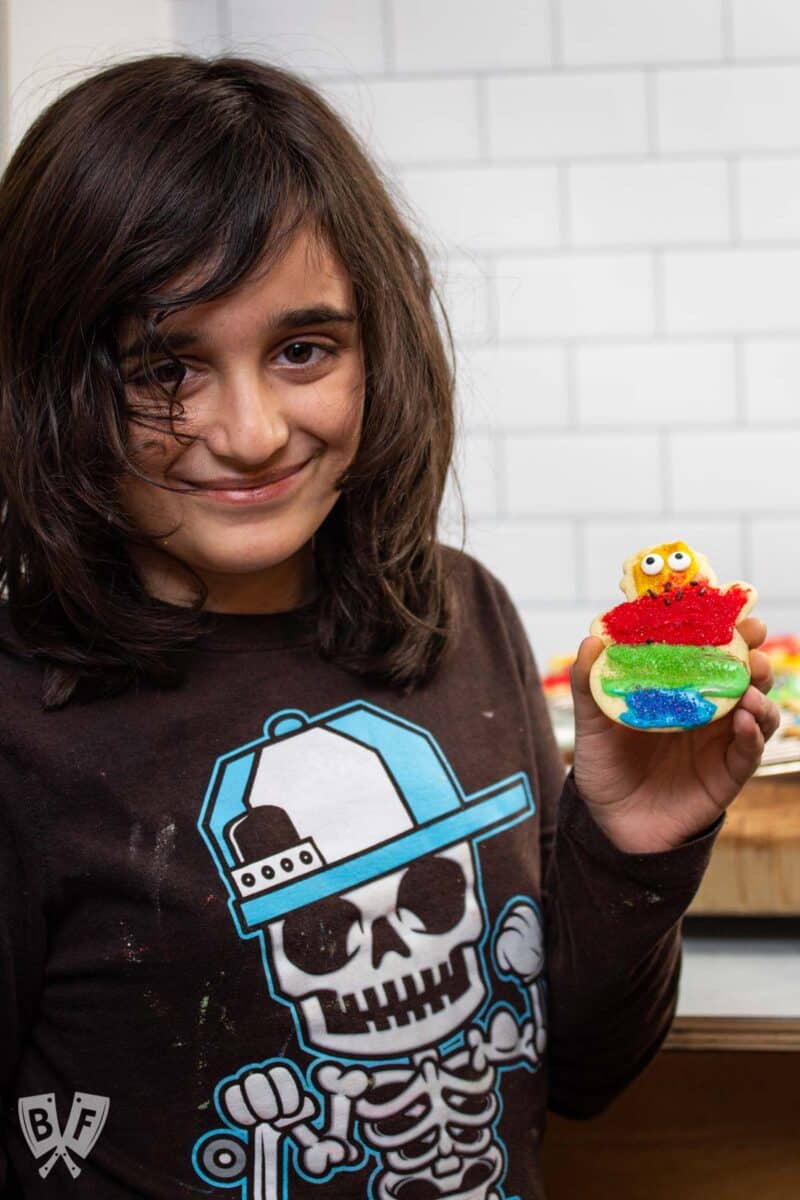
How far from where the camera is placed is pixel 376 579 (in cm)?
88

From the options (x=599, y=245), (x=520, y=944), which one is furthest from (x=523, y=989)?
(x=599, y=245)

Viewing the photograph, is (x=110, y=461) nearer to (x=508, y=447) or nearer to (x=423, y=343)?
(x=423, y=343)

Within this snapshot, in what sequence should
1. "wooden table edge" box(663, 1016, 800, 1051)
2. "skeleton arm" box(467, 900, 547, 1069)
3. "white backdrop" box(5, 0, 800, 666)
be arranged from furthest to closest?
"white backdrop" box(5, 0, 800, 666) → "wooden table edge" box(663, 1016, 800, 1051) → "skeleton arm" box(467, 900, 547, 1069)

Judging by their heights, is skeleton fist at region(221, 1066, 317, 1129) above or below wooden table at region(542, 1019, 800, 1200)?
above

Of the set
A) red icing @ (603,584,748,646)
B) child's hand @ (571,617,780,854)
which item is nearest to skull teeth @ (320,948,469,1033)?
child's hand @ (571,617,780,854)

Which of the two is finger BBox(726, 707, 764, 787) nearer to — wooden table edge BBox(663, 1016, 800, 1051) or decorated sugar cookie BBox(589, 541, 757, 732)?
decorated sugar cookie BBox(589, 541, 757, 732)

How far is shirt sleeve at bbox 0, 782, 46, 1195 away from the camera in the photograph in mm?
732

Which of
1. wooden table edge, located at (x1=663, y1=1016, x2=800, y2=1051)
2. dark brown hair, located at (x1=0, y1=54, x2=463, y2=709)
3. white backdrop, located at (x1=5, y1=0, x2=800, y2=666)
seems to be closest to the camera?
dark brown hair, located at (x1=0, y1=54, x2=463, y2=709)

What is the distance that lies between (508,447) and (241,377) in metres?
1.07

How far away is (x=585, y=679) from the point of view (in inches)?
30.4

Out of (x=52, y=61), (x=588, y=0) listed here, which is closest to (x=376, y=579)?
(x=52, y=61)

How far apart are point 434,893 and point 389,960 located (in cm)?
5

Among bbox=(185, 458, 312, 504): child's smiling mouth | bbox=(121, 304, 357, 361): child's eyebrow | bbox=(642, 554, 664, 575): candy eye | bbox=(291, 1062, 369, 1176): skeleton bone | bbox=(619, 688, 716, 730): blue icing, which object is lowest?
bbox=(291, 1062, 369, 1176): skeleton bone

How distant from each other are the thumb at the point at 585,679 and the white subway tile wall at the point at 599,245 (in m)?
0.98
